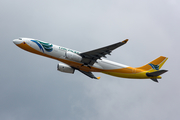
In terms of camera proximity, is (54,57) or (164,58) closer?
(54,57)

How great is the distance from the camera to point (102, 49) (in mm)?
37281

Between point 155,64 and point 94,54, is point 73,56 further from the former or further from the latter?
point 155,64

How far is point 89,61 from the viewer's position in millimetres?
40062

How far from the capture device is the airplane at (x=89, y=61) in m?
38.5

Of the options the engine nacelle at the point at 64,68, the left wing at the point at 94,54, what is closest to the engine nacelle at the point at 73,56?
the left wing at the point at 94,54

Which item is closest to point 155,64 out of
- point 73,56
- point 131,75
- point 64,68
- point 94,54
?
point 131,75

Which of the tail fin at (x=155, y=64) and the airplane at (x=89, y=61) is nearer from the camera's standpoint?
the airplane at (x=89, y=61)

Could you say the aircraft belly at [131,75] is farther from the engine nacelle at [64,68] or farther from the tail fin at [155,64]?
the engine nacelle at [64,68]

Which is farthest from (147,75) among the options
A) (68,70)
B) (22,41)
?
(22,41)

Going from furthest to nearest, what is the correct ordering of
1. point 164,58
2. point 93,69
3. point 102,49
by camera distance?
1. point 164,58
2. point 93,69
3. point 102,49

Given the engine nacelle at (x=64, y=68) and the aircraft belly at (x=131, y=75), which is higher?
the engine nacelle at (x=64, y=68)

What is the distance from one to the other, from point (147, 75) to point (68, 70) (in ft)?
48.9

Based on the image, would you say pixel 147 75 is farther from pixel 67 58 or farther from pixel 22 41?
pixel 22 41

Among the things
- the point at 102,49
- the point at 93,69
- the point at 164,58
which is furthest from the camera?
the point at 164,58
